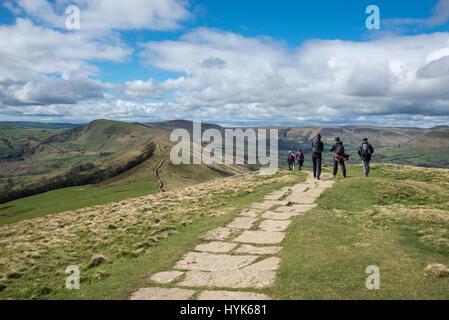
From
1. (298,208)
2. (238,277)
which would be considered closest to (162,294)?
(238,277)

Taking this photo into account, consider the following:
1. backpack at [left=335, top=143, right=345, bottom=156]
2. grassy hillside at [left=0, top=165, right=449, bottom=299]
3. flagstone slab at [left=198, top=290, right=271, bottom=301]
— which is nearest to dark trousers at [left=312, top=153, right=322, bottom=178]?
backpack at [left=335, top=143, right=345, bottom=156]

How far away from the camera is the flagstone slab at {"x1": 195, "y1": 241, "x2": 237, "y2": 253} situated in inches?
464

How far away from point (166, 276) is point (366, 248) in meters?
7.36

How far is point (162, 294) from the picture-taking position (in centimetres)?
805

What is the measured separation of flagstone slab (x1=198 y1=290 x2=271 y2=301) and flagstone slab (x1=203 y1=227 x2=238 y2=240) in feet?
17.3

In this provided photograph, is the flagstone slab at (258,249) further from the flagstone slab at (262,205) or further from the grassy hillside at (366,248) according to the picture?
the flagstone slab at (262,205)

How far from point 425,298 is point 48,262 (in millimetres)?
14299

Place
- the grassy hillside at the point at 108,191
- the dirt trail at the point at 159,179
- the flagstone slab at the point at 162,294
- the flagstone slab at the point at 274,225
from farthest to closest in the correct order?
the dirt trail at the point at 159,179
the grassy hillside at the point at 108,191
the flagstone slab at the point at 274,225
the flagstone slab at the point at 162,294

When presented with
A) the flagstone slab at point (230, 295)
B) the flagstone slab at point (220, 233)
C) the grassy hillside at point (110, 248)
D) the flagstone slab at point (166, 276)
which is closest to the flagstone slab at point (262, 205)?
the grassy hillside at point (110, 248)

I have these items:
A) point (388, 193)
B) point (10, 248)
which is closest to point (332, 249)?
point (388, 193)

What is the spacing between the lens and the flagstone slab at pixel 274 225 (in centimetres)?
1410

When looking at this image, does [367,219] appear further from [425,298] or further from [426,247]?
[425,298]

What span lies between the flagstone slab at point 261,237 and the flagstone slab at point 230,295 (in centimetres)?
475

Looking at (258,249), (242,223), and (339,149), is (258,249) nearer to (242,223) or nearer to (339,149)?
(242,223)
